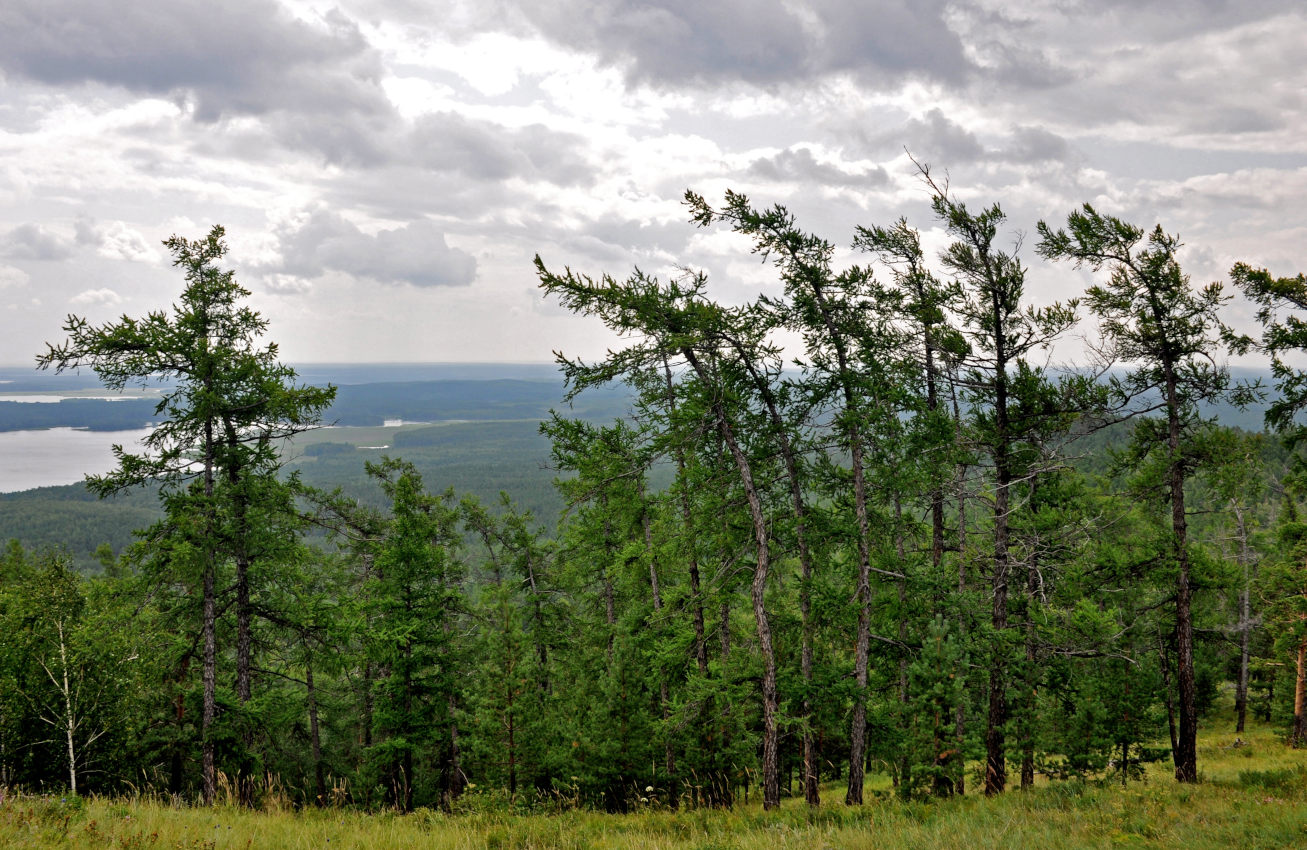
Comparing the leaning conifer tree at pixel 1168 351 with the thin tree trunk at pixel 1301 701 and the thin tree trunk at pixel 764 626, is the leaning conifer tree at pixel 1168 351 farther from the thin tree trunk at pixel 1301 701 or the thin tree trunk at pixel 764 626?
the thin tree trunk at pixel 1301 701

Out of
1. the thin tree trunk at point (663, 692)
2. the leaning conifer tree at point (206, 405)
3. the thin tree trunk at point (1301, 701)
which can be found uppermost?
the leaning conifer tree at point (206, 405)

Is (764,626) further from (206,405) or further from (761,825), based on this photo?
(206,405)

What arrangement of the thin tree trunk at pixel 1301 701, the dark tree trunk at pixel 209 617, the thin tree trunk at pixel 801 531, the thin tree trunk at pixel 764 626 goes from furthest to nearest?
the thin tree trunk at pixel 1301 701, the dark tree trunk at pixel 209 617, the thin tree trunk at pixel 801 531, the thin tree trunk at pixel 764 626

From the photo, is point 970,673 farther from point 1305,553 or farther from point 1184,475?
point 1305,553

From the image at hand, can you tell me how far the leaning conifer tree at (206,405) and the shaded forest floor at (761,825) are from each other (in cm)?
502

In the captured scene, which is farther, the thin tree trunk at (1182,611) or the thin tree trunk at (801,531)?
the thin tree trunk at (1182,611)

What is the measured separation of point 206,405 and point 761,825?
44.2 feet

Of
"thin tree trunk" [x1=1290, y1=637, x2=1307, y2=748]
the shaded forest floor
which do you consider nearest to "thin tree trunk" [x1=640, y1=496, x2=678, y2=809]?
the shaded forest floor

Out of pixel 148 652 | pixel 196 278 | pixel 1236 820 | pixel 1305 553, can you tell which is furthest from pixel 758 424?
pixel 1305 553

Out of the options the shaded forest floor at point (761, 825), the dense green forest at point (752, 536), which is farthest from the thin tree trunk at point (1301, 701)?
the shaded forest floor at point (761, 825)

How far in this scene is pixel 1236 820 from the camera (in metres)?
8.59

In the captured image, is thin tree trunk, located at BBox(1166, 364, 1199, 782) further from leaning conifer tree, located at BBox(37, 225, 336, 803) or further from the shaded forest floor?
leaning conifer tree, located at BBox(37, 225, 336, 803)

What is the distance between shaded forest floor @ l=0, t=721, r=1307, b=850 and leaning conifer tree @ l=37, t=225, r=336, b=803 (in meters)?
5.02

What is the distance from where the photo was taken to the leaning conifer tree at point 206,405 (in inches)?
526
